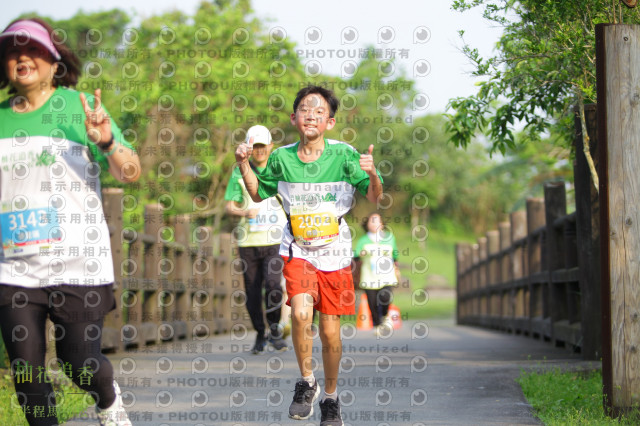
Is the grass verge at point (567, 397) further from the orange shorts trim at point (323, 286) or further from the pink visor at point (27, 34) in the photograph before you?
the pink visor at point (27, 34)

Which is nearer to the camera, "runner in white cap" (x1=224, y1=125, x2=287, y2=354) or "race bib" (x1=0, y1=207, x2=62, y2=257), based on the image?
"race bib" (x1=0, y1=207, x2=62, y2=257)

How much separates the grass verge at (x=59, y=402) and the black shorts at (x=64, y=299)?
138 cm

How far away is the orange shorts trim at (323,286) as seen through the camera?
5.05 m

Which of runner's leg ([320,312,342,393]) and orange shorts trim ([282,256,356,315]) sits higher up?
orange shorts trim ([282,256,356,315])

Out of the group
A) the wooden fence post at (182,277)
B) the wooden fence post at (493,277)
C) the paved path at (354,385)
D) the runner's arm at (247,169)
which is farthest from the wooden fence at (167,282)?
the wooden fence post at (493,277)

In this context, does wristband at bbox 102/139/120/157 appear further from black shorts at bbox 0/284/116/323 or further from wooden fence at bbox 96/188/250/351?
wooden fence at bbox 96/188/250/351

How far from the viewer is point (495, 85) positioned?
24.0ft

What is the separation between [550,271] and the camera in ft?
33.3

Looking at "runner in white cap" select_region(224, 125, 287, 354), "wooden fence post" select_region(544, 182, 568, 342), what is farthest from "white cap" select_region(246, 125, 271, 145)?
"wooden fence post" select_region(544, 182, 568, 342)

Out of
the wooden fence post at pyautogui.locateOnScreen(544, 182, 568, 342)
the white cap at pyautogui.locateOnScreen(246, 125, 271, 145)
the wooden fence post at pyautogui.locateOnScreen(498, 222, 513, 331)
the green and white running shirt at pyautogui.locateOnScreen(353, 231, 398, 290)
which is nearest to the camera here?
the white cap at pyautogui.locateOnScreen(246, 125, 271, 145)

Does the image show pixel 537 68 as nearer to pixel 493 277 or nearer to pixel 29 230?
pixel 29 230

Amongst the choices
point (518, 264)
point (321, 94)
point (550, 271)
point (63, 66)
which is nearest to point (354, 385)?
point (321, 94)

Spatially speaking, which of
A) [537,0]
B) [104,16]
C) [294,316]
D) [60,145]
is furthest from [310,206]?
[104,16]

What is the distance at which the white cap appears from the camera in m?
8.03
